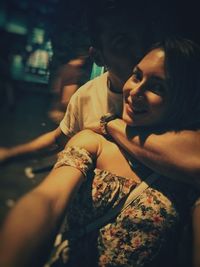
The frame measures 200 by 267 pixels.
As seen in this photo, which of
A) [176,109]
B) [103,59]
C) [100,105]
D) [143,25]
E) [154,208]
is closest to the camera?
[154,208]

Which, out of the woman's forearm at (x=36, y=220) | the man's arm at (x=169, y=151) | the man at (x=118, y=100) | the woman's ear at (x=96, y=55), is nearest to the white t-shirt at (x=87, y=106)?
the man at (x=118, y=100)

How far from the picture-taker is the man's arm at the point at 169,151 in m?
1.24

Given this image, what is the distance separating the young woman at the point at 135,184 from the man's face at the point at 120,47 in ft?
0.90

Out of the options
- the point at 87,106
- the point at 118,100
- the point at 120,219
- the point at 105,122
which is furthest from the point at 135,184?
the point at 87,106

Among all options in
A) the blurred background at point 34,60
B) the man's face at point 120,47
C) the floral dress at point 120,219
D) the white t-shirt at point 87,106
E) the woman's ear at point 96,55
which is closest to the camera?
the floral dress at point 120,219

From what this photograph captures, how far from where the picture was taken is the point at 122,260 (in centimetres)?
121

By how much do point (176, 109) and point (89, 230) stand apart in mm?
681

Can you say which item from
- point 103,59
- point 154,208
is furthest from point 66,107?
point 154,208

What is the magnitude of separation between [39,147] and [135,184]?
0.76m

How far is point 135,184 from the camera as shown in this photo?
1.28 meters

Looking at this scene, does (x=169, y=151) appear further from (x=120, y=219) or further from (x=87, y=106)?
(x=87, y=106)

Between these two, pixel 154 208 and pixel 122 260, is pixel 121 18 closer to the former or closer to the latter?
pixel 154 208

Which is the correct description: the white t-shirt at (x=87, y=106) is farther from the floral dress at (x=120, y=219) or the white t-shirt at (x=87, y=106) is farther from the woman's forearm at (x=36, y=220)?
the woman's forearm at (x=36, y=220)

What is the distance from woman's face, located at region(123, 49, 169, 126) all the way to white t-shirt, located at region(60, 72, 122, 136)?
50 centimetres
